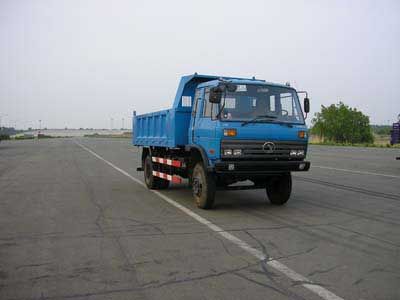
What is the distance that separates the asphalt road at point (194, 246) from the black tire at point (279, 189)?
0.22m

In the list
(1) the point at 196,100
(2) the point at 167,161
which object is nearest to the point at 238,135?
(1) the point at 196,100

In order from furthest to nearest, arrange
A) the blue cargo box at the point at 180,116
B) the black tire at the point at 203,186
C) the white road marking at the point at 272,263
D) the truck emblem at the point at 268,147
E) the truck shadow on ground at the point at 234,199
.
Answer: the blue cargo box at the point at 180,116 < the truck shadow on ground at the point at 234,199 < the black tire at the point at 203,186 < the truck emblem at the point at 268,147 < the white road marking at the point at 272,263

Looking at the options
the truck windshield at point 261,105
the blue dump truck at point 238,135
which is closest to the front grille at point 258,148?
the blue dump truck at point 238,135

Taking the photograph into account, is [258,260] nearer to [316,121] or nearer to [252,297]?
[252,297]

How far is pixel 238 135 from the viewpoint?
8117 mm

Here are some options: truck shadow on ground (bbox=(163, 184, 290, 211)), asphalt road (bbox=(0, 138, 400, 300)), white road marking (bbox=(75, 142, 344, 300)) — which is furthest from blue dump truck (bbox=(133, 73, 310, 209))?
white road marking (bbox=(75, 142, 344, 300))

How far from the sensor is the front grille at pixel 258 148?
26.6 feet

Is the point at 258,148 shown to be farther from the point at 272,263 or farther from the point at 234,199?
the point at 272,263

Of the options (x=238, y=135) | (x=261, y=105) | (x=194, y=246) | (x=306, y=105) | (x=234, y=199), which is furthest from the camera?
(x=234, y=199)

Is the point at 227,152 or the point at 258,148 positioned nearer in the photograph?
the point at 227,152

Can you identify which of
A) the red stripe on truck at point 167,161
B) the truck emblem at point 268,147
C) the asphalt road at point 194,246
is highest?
the truck emblem at point 268,147

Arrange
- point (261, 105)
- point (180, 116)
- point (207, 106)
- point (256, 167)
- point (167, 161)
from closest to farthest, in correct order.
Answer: point (256, 167)
point (261, 105)
point (207, 106)
point (180, 116)
point (167, 161)

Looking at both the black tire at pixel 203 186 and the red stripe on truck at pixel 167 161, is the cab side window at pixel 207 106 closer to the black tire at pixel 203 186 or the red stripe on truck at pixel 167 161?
the black tire at pixel 203 186

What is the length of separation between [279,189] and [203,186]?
1.85 metres
